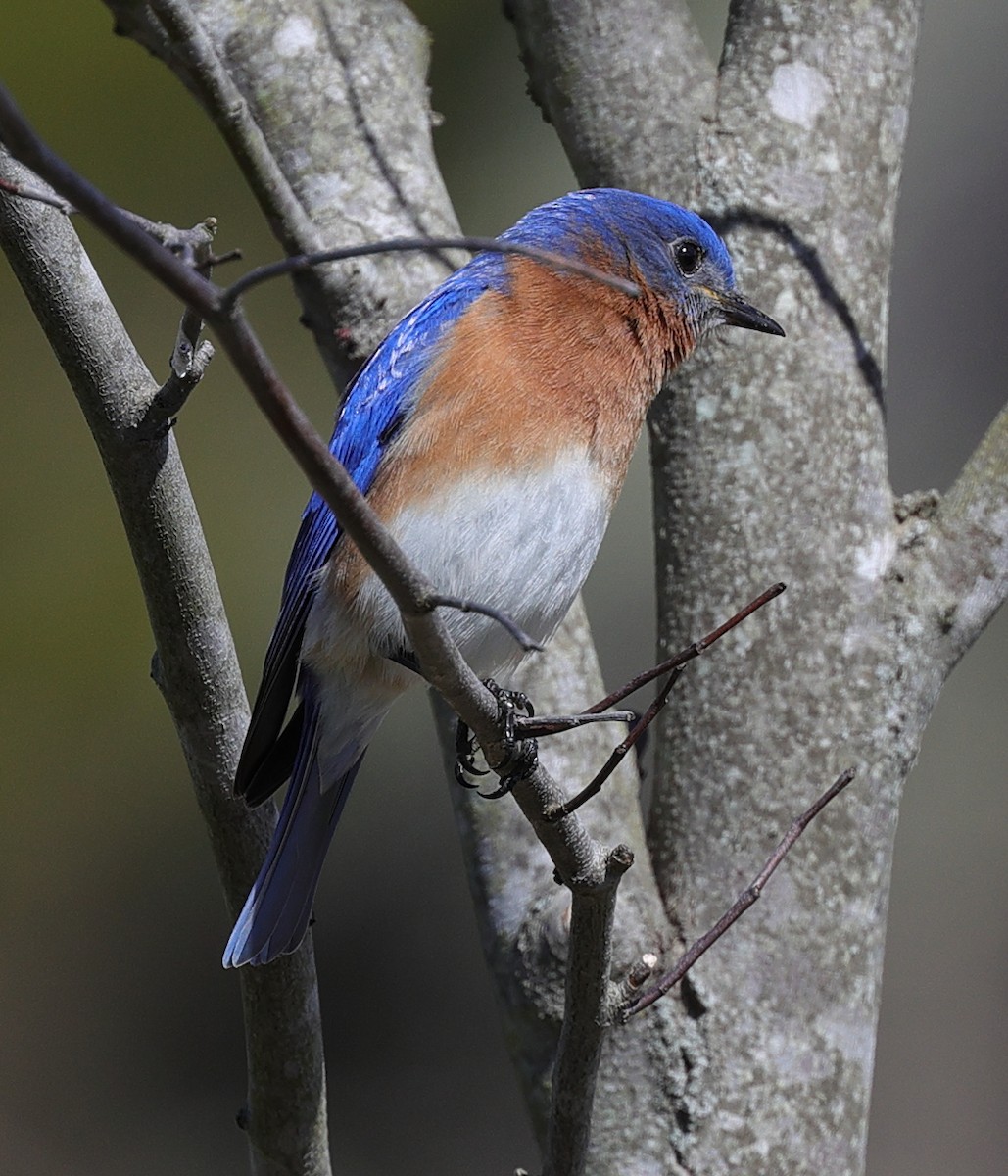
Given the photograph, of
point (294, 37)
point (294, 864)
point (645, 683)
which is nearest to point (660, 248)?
point (294, 37)

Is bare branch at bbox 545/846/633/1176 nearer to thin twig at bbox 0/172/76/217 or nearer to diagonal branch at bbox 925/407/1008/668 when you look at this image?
thin twig at bbox 0/172/76/217

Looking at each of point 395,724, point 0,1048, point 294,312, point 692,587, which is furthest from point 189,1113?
point 692,587

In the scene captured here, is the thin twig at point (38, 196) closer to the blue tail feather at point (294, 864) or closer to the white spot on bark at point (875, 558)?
the blue tail feather at point (294, 864)

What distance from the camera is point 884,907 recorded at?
286cm

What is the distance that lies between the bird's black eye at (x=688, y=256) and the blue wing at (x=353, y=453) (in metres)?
0.42

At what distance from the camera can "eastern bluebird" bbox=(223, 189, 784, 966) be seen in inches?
95.1

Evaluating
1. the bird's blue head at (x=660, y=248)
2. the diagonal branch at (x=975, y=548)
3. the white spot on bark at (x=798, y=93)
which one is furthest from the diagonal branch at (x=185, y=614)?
the white spot on bark at (x=798, y=93)

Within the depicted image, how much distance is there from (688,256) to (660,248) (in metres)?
0.06

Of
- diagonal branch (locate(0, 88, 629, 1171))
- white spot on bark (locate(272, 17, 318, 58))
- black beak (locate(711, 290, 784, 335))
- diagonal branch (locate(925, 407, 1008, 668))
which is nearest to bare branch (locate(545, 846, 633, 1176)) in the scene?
diagonal branch (locate(0, 88, 629, 1171))

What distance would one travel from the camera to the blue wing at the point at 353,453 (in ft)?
8.32

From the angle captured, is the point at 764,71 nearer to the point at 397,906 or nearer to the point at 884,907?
the point at 884,907

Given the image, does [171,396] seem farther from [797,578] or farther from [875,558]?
[875,558]

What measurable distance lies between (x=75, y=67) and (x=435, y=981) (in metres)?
4.28

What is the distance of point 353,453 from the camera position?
2.68m
